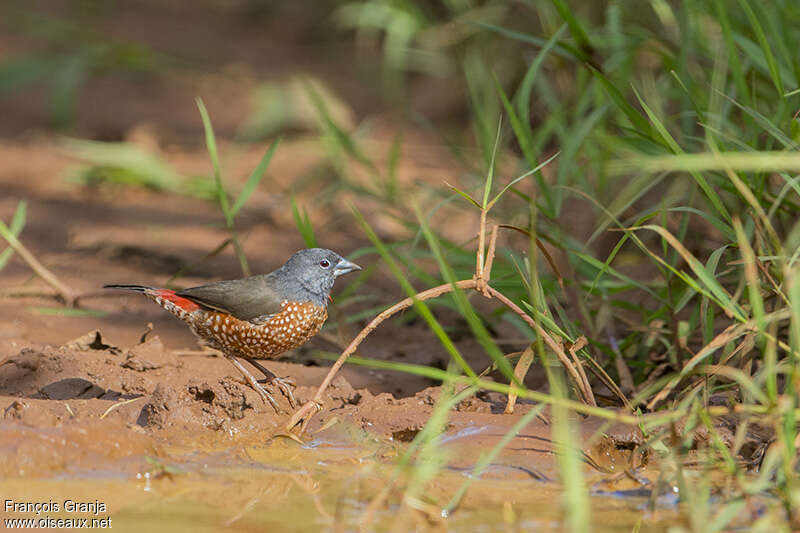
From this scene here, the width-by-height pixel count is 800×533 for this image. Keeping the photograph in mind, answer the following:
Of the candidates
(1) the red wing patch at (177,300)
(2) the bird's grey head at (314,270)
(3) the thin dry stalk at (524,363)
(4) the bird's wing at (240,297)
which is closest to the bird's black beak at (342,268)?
(2) the bird's grey head at (314,270)

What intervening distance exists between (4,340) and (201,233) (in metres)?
1.94

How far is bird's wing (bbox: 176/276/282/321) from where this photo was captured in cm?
364

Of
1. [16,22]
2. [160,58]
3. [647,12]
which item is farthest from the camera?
[16,22]

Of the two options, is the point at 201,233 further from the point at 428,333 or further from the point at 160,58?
the point at 160,58

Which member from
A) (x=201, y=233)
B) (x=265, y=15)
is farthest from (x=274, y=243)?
(x=265, y=15)

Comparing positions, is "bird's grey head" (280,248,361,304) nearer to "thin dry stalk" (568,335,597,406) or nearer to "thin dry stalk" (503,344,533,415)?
"thin dry stalk" (503,344,533,415)

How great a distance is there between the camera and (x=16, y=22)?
10.0 meters

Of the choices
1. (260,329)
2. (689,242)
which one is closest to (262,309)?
(260,329)

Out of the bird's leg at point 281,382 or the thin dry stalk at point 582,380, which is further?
the bird's leg at point 281,382

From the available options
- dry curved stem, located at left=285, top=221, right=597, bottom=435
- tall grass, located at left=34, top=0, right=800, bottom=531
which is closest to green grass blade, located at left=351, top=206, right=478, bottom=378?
tall grass, located at left=34, top=0, right=800, bottom=531

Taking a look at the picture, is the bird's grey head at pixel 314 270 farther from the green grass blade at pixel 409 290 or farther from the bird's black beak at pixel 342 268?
the green grass blade at pixel 409 290

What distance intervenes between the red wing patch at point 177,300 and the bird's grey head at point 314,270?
0.37 metres

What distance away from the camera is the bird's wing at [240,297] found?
364 cm

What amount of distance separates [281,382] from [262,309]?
0.91ft
